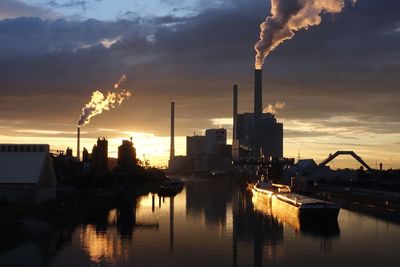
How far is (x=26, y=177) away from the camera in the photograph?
227 ft

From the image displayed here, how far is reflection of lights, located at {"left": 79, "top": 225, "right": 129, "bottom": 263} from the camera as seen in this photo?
4126 cm

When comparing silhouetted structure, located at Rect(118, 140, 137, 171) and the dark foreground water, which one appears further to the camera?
silhouetted structure, located at Rect(118, 140, 137, 171)

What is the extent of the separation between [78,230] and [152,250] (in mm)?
14907

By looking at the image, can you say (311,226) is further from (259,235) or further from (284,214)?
(284,214)

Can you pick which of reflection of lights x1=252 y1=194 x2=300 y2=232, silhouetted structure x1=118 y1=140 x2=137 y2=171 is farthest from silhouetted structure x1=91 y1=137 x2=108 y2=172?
reflection of lights x1=252 y1=194 x2=300 y2=232

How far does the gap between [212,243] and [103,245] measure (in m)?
8.80

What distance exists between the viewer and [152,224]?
65.7 metres

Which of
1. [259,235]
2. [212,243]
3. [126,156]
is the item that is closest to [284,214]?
[259,235]

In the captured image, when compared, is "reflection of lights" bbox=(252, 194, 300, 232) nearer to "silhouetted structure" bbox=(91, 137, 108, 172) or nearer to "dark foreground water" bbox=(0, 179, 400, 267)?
"dark foreground water" bbox=(0, 179, 400, 267)

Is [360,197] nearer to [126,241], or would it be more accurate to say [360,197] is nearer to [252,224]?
[252,224]

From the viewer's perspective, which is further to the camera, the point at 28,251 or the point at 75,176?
the point at 75,176

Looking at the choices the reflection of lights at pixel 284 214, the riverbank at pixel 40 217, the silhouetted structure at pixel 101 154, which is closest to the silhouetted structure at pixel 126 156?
the silhouetted structure at pixel 101 154

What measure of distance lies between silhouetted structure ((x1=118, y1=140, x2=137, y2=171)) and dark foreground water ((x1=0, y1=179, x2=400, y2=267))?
106586mm

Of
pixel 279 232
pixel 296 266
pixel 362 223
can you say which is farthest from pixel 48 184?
pixel 296 266
